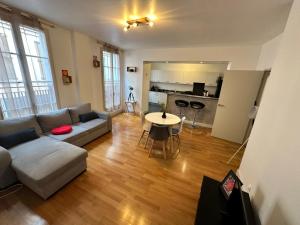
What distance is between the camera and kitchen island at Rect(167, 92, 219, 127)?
4.45m

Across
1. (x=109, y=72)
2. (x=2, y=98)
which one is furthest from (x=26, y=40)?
(x=109, y=72)

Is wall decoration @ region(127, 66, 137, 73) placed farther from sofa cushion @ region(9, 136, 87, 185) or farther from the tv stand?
the tv stand

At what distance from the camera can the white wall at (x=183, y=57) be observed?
3520 millimetres

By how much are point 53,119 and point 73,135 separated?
63 cm

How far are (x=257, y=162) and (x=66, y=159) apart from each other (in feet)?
8.62

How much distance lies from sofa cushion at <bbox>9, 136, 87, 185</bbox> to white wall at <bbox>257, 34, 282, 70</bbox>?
13.6ft

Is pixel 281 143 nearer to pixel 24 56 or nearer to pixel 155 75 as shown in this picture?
pixel 24 56

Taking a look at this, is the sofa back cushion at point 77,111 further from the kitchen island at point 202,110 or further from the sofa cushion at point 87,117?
the kitchen island at point 202,110

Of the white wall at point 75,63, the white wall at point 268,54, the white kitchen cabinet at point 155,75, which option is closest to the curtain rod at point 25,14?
the white wall at point 75,63

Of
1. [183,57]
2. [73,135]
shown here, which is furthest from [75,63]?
[183,57]

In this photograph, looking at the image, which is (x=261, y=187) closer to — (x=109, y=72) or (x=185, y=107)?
(x=185, y=107)

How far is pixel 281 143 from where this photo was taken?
1187mm

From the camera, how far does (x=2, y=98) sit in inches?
89.7

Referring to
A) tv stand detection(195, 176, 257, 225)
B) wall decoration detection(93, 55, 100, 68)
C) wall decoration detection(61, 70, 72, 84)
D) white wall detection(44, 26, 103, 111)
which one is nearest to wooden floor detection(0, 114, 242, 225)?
tv stand detection(195, 176, 257, 225)
